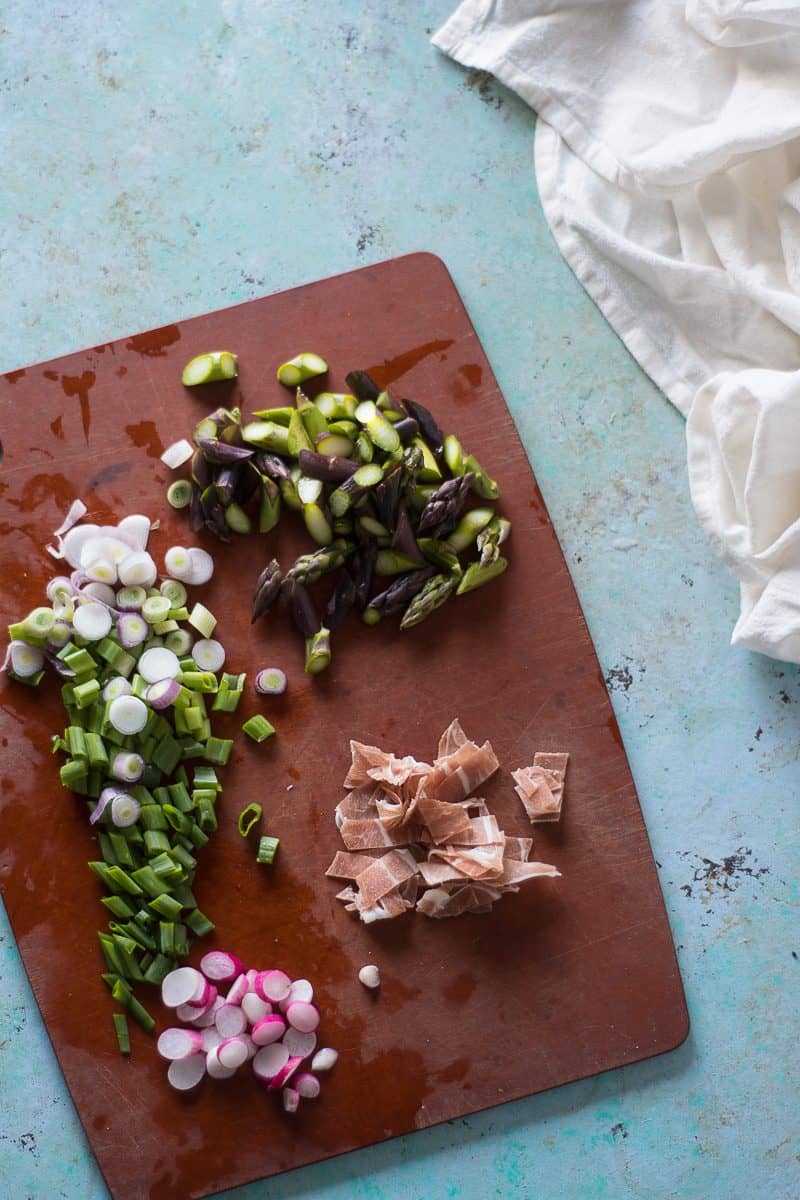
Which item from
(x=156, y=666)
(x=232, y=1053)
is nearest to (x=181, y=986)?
(x=232, y=1053)

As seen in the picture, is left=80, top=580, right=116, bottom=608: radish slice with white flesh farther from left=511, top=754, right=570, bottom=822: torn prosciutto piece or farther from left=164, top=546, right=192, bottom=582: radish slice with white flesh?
left=511, top=754, right=570, bottom=822: torn prosciutto piece

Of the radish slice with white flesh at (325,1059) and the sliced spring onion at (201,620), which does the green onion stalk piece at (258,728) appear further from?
the radish slice with white flesh at (325,1059)

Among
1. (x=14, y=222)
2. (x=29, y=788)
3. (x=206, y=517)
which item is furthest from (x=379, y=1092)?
(x=14, y=222)

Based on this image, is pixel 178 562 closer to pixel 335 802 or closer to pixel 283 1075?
pixel 335 802

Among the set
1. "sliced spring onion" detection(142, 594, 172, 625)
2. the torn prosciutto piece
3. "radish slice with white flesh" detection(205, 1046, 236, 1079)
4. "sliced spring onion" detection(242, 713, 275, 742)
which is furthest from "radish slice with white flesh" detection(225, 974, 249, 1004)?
"sliced spring onion" detection(142, 594, 172, 625)

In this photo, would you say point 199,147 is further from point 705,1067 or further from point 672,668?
point 705,1067

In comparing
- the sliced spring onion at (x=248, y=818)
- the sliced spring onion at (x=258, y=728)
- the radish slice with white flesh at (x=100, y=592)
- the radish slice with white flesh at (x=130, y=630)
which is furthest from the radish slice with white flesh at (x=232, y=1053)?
the radish slice with white flesh at (x=100, y=592)
